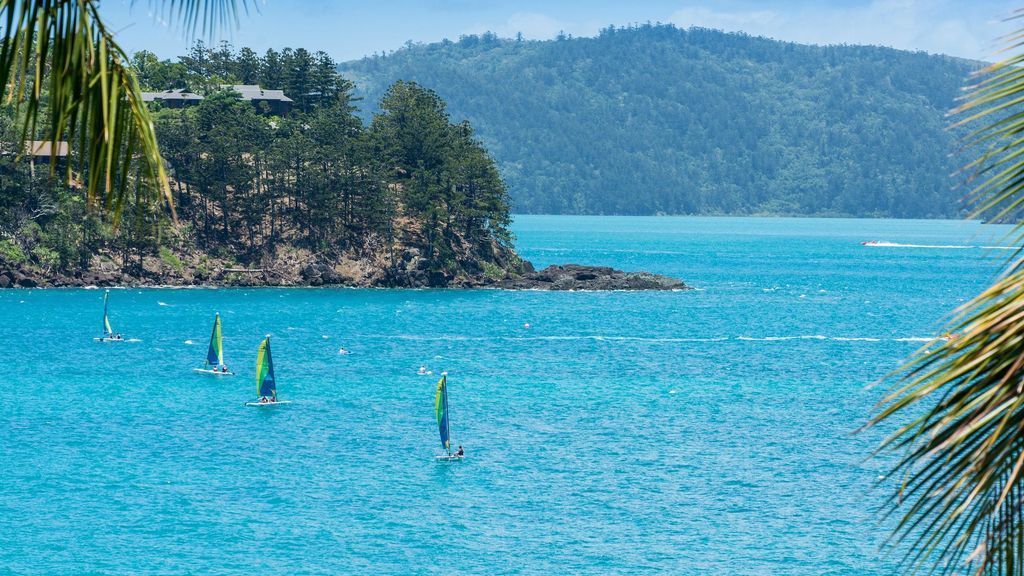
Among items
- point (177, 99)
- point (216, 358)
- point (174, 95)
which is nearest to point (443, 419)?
point (216, 358)

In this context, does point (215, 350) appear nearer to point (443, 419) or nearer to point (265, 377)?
point (265, 377)

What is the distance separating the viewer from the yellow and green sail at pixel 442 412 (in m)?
57.8

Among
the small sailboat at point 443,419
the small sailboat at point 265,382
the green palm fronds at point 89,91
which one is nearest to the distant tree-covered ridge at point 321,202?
the small sailboat at point 265,382

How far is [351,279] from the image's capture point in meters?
165

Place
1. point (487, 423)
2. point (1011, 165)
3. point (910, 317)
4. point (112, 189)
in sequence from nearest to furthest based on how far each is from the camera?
point (112, 189) < point (1011, 165) < point (487, 423) < point (910, 317)

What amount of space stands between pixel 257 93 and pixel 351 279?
42.2m

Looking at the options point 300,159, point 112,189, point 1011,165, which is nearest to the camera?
point 112,189

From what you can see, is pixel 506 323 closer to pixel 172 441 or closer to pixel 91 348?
pixel 91 348

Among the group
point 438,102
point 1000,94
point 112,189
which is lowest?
point 112,189

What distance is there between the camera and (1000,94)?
4.96 meters

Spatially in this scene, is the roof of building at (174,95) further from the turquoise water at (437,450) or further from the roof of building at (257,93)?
the turquoise water at (437,450)

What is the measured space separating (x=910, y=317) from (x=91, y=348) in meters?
96.9

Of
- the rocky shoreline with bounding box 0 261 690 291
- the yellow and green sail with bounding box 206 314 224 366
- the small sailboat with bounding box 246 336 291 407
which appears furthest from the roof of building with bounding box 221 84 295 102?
the small sailboat with bounding box 246 336 291 407

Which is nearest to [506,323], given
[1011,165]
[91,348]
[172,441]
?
[91,348]
